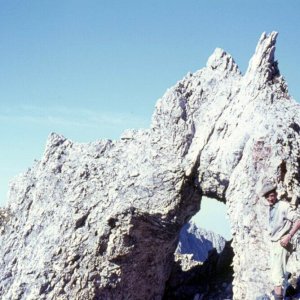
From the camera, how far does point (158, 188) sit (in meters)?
13.3

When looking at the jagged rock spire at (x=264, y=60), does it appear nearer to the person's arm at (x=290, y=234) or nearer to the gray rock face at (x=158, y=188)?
the gray rock face at (x=158, y=188)

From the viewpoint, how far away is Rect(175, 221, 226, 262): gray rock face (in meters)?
36.1

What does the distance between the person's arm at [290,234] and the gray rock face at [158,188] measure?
6.44ft

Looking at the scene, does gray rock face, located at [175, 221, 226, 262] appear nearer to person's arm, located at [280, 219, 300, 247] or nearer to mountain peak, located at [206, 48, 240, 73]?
mountain peak, located at [206, 48, 240, 73]

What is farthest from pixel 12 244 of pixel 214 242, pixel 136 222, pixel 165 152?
pixel 214 242

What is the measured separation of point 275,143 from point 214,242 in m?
38.3

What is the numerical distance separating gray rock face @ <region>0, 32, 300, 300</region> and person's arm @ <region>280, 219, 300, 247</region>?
77.2 inches

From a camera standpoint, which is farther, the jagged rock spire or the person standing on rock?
the jagged rock spire

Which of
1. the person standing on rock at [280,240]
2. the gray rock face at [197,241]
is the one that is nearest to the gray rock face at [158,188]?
the person standing on rock at [280,240]

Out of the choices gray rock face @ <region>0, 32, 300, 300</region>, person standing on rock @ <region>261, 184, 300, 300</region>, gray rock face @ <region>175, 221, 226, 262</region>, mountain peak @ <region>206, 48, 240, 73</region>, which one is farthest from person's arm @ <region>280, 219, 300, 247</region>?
gray rock face @ <region>175, 221, 226, 262</region>

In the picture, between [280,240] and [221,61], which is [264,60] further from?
[280,240]

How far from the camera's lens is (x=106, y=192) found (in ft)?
45.3

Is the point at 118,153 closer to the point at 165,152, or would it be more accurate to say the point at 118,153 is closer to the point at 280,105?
the point at 165,152

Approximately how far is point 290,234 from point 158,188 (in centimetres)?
548
